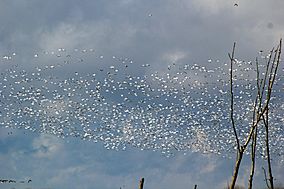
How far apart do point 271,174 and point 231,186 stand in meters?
0.75

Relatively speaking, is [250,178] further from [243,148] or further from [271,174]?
[271,174]

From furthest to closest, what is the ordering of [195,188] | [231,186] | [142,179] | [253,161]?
[195,188]
[142,179]
[253,161]
[231,186]

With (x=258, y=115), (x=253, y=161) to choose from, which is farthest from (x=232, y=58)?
(x=253, y=161)

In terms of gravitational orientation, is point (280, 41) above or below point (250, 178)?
Answer: above

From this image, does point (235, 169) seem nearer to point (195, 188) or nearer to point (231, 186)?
point (231, 186)

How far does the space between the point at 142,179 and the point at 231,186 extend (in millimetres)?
987

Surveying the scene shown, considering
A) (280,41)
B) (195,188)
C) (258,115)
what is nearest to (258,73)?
(280,41)

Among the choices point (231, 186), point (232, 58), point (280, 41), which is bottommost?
point (231, 186)

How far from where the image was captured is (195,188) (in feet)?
11.4

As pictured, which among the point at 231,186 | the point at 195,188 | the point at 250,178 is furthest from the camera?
the point at 195,188

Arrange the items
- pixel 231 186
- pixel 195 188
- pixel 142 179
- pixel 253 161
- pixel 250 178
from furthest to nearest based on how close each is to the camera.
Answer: pixel 195 188 < pixel 142 179 < pixel 253 161 < pixel 250 178 < pixel 231 186

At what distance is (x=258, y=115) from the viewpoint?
2859mm

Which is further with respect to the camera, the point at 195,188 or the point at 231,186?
the point at 195,188

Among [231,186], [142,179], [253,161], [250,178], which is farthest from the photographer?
[142,179]
